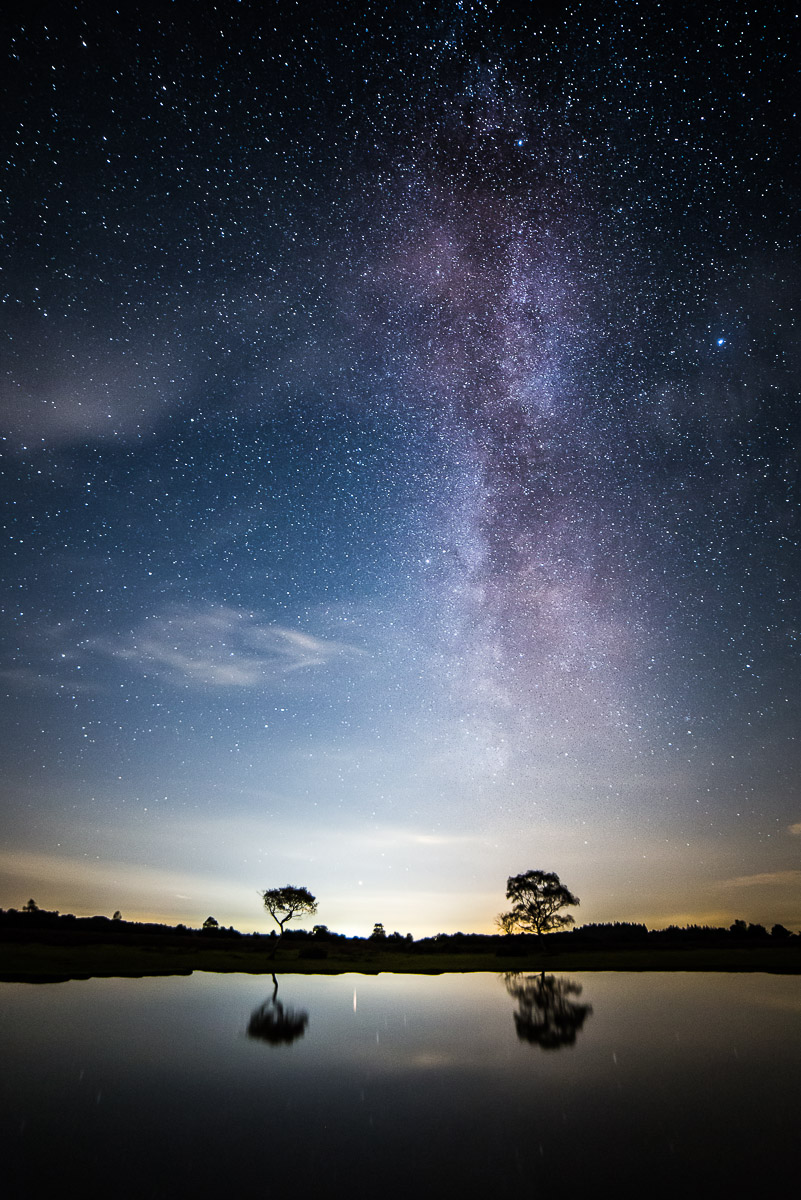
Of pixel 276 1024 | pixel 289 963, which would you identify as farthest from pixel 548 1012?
pixel 289 963

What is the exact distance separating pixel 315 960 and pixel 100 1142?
58284mm

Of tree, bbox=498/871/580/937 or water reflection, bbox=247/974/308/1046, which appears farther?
tree, bbox=498/871/580/937

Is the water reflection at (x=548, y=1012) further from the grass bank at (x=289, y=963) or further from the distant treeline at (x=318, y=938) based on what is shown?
the distant treeline at (x=318, y=938)

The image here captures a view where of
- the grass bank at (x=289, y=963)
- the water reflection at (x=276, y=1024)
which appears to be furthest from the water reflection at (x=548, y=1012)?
the grass bank at (x=289, y=963)

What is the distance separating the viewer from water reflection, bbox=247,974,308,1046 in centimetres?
1831

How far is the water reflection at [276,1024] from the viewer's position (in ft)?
60.1

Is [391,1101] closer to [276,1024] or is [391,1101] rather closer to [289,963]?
[276,1024]

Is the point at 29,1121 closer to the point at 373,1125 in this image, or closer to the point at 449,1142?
the point at 373,1125

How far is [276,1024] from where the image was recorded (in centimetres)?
2106

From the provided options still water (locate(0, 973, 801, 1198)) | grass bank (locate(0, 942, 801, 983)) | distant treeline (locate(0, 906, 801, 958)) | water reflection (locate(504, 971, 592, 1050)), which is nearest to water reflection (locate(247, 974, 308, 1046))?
still water (locate(0, 973, 801, 1198))

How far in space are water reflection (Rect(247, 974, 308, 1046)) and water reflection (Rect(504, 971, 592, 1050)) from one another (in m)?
7.55

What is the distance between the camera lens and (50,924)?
291 ft

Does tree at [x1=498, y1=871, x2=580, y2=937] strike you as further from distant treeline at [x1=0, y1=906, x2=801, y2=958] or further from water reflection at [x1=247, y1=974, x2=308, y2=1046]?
water reflection at [x1=247, y1=974, x2=308, y2=1046]

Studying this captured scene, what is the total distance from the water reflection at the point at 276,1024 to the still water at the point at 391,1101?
16cm
